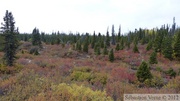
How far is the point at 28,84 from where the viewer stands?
34.6ft

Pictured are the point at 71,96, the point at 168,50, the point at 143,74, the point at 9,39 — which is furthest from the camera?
the point at 168,50

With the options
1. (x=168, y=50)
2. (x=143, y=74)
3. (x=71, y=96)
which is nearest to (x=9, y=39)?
(x=143, y=74)

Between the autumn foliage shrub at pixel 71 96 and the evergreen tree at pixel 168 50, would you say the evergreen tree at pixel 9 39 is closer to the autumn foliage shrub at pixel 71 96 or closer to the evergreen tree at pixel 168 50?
the autumn foliage shrub at pixel 71 96

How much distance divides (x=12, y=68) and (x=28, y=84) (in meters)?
12.2

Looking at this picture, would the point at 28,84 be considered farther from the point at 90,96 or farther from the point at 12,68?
the point at 12,68

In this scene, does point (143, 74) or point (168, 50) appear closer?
point (143, 74)

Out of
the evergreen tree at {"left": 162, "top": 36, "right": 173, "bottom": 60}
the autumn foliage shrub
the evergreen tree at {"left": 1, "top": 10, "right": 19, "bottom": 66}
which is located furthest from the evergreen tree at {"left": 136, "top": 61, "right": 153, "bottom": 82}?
the evergreen tree at {"left": 162, "top": 36, "right": 173, "bottom": 60}

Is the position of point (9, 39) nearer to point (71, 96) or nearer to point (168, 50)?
point (71, 96)

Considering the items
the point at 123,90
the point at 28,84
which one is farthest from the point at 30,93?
the point at 123,90

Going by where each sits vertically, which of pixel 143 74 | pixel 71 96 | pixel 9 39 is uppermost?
pixel 9 39

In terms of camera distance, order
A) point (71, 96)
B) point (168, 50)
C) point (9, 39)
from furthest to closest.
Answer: point (168, 50) → point (9, 39) → point (71, 96)

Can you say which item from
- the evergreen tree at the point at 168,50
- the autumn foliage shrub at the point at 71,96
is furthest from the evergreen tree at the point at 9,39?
the evergreen tree at the point at 168,50

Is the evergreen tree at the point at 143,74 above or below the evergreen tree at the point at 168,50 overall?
below

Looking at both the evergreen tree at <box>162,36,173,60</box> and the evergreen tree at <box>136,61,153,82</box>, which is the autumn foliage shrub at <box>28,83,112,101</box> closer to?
the evergreen tree at <box>136,61,153,82</box>
